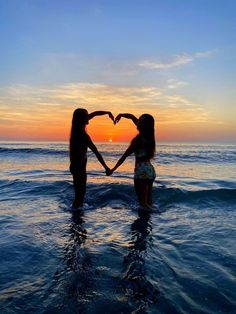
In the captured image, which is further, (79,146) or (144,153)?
(79,146)

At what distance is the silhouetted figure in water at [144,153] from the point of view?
829cm

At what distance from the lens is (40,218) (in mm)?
7969

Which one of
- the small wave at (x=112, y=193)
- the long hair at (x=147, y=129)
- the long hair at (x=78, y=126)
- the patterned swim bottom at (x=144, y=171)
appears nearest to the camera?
the long hair at (x=147, y=129)

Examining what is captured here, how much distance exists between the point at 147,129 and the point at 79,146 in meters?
1.86

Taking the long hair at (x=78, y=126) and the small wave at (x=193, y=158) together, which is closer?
the long hair at (x=78, y=126)

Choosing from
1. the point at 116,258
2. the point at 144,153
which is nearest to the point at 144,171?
the point at 144,153

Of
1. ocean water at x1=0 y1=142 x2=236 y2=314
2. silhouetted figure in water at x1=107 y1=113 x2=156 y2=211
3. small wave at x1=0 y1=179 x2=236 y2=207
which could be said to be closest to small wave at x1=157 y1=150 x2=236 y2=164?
small wave at x1=0 y1=179 x2=236 y2=207

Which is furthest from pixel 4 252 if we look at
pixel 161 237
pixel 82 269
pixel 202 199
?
pixel 202 199

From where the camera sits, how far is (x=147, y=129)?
830 cm

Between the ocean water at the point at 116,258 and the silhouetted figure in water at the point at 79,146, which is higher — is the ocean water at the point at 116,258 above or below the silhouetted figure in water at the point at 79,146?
below

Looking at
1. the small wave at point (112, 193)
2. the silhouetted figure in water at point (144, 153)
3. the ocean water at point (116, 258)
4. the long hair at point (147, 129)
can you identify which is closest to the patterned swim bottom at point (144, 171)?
the silhouetted figure in water at point (144, 153)

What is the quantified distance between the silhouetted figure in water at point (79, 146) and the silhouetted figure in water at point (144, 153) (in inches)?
42.4

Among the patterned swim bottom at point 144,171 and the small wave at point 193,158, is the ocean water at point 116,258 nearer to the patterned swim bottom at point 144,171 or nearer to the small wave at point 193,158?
the patterned swim bottom at point 144,171

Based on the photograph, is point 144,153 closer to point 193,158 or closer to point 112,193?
point 112,193
